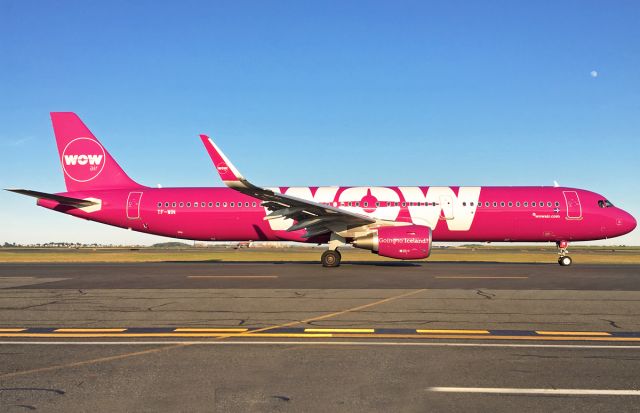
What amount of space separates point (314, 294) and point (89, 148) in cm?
1958

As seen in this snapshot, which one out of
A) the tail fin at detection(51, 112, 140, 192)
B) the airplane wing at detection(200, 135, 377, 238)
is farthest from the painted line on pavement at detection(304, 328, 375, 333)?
the tail fin at detection(51, 112, 140, 192)

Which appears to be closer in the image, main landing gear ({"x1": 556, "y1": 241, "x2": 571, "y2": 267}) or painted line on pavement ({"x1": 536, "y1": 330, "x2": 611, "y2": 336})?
painted line on pavement ({"x1": 536, "y1": 330, "x2": 611, "y2": 336})

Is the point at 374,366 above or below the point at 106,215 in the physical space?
below

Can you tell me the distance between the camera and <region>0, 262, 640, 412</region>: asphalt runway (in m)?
4.39

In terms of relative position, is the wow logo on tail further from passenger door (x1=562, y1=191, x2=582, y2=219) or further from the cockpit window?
the cockpit window

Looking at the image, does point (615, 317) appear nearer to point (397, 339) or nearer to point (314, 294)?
point (397, 339)

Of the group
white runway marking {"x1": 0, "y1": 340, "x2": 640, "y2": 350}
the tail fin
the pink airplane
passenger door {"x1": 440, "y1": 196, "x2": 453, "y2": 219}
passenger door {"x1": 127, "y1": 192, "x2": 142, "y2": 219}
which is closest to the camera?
white runway marking {"x1": 0, "y1": 340, "x2": 640, "y2": 350}

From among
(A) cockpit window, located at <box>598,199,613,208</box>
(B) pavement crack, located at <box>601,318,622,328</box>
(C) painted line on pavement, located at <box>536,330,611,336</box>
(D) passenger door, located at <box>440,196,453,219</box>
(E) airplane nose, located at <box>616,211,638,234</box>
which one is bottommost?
(C) painted line on pavement, located at <box>536,330,611,336</box>

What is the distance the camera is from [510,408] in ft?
13.6

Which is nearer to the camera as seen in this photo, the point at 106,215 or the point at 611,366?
the point at 611,366

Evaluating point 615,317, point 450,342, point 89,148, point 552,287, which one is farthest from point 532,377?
point 89,148

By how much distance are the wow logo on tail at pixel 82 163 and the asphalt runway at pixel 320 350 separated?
47.2ft

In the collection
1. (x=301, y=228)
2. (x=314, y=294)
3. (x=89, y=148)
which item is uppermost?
(x=89, y=148)

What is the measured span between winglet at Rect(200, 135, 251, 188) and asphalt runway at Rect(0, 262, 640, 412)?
688 cm
